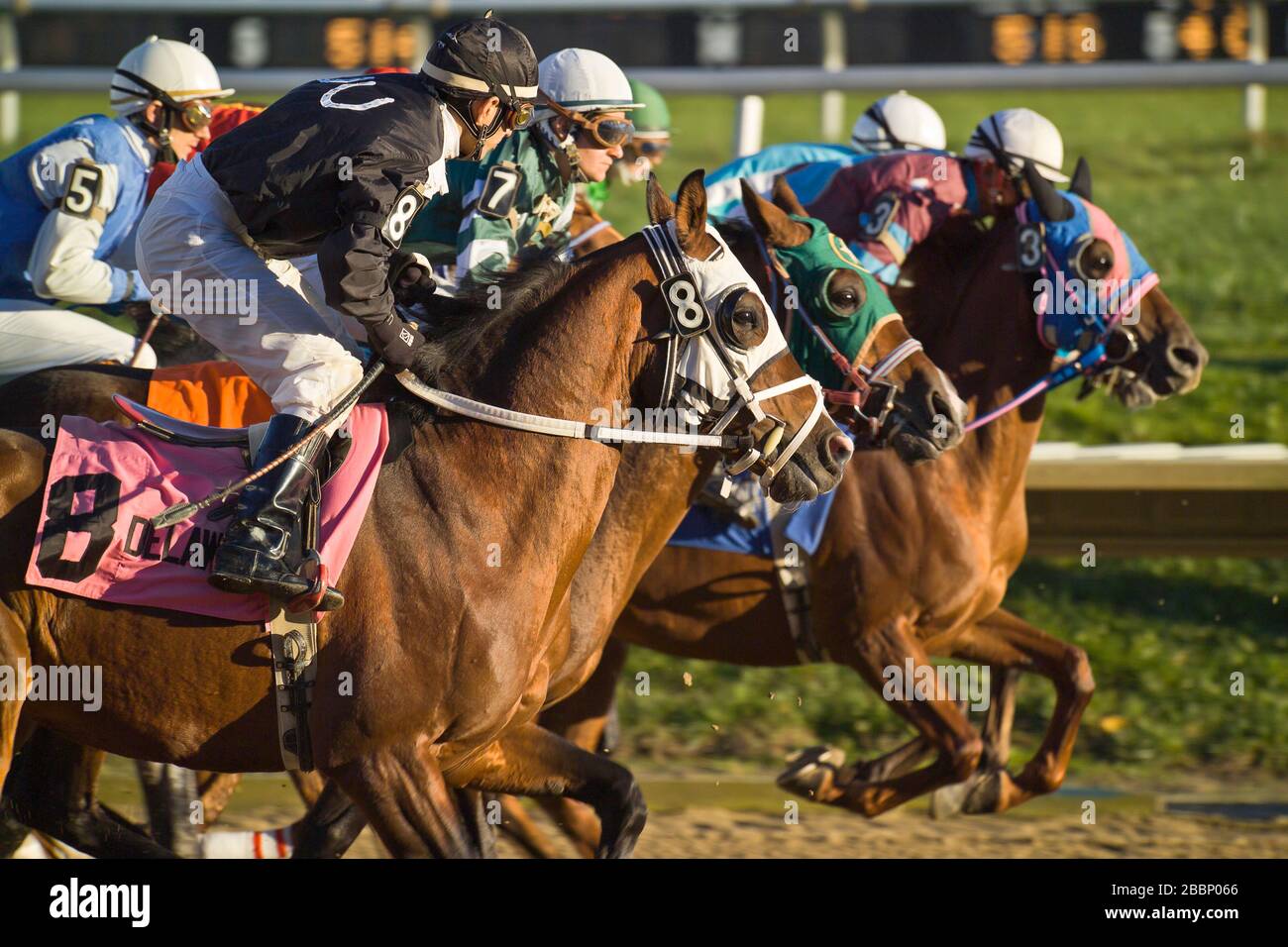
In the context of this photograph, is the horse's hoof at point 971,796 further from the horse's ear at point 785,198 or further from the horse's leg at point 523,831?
the horse's ear at point 785,198

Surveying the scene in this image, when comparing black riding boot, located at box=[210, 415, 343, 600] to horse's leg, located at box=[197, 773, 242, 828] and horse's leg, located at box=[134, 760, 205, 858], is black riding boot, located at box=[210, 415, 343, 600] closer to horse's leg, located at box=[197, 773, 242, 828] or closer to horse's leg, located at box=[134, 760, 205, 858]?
horse's leg, located at box=[134, 760, 205, 858]

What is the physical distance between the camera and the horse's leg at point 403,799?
409 cm

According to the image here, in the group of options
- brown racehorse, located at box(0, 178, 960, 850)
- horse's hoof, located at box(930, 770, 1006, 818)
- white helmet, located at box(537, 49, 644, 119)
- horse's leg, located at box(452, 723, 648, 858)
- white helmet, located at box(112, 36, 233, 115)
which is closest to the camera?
horse's leg, located at box(452, 723, 648, 858)

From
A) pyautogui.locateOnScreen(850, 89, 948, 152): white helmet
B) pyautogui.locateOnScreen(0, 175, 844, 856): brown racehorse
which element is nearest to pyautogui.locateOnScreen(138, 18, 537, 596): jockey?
pyautogui.locateOnScreen(0, 175, 844, 856): brown racehorse

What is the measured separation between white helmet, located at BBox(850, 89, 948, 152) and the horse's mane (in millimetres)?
4137

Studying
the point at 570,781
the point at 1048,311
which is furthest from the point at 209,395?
the point at 1048,311

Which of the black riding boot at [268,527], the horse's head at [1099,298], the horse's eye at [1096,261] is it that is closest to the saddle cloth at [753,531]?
the horse's head at [1099,298]

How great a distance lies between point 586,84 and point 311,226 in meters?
2.08

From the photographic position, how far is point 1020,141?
267 inches

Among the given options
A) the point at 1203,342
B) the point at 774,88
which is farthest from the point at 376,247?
the point at 1203,342

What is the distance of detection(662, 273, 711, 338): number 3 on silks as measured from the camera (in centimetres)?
423

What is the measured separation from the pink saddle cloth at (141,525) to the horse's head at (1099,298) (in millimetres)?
2954
